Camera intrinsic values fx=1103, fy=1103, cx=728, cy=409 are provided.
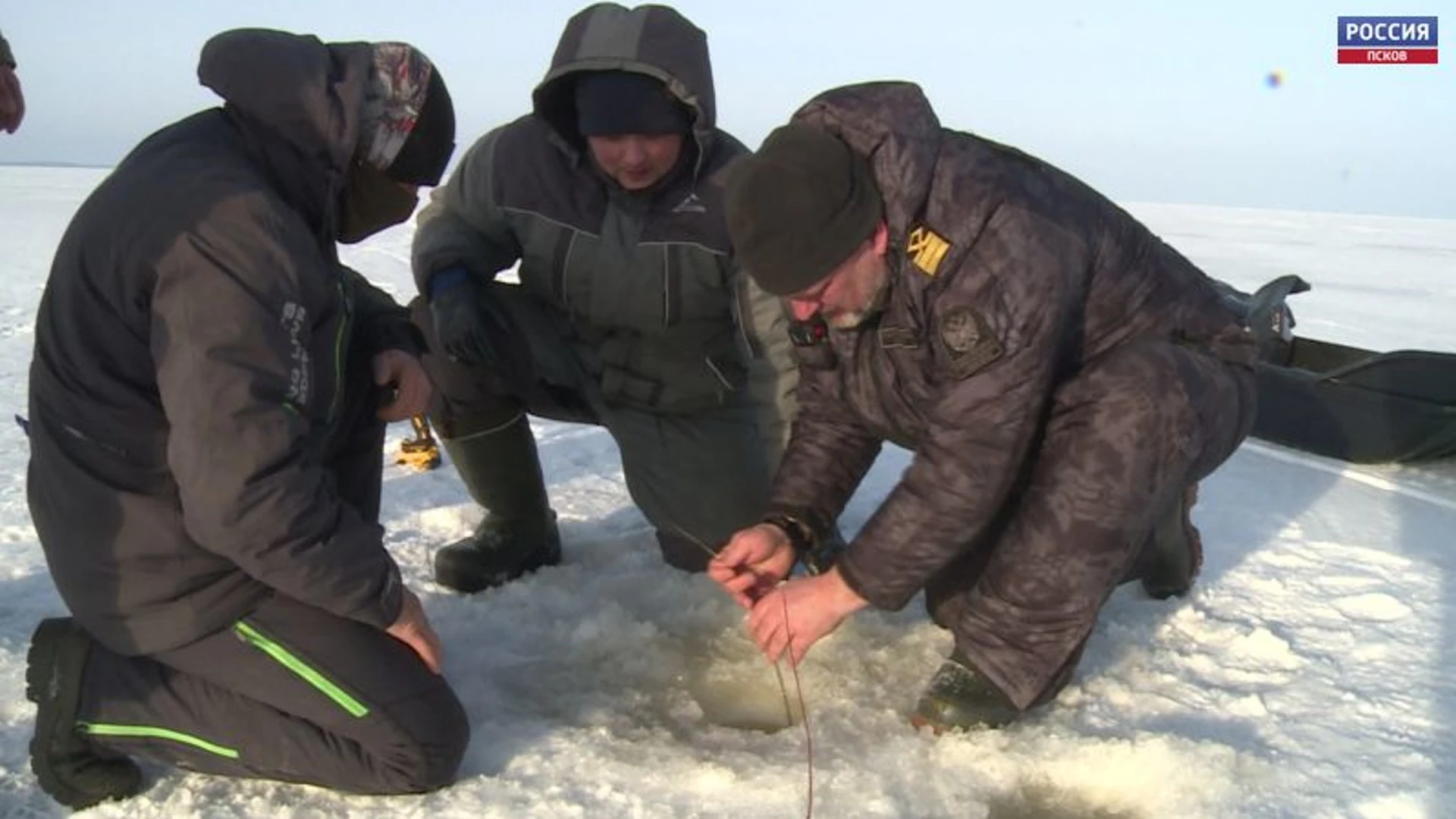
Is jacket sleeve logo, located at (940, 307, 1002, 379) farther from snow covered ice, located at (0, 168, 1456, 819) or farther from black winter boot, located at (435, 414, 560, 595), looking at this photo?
black winter boot, located at (435, 414, 560, 595)

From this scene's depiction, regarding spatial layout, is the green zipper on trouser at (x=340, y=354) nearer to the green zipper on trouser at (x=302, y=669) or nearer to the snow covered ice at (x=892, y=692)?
the green zipper on trouser at (x=302, y=669)

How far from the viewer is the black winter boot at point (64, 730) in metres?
1.77

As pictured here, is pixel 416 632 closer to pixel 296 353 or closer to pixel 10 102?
pixel 296 353

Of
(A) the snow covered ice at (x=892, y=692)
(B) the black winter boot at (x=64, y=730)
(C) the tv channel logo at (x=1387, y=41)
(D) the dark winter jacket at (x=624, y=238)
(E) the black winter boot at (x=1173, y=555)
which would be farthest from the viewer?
(C) the tv channel logo at (x=1387, y=41)

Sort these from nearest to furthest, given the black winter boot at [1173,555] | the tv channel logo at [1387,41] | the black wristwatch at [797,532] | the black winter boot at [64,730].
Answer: the black winter boot at [64,730]
the black wristwatch at [797,532]
the black winter boot at [1173,555]
the tv channel logo at [1387,41]

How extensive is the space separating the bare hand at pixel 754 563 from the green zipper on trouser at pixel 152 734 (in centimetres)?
91

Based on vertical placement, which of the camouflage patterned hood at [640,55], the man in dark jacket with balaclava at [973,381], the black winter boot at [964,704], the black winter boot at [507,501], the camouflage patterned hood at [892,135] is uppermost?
the camouflage patterned hood at [640,55]

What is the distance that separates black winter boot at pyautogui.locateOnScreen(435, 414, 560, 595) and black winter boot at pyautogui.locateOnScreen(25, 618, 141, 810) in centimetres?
98

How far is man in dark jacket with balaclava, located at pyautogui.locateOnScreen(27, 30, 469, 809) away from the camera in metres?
1.57

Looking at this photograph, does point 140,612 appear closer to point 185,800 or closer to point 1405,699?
point 185,800

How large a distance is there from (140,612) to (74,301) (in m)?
0.50

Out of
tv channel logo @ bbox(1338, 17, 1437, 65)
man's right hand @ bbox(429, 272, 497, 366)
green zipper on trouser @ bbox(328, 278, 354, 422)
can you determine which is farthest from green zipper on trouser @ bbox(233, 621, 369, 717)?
tv channel logo @ bbox(1338, 17, 1437, 65)

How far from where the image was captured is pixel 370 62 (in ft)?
5.88

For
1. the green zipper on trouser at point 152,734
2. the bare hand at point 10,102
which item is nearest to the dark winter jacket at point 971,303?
the green zipper on trouser at point 152,734
